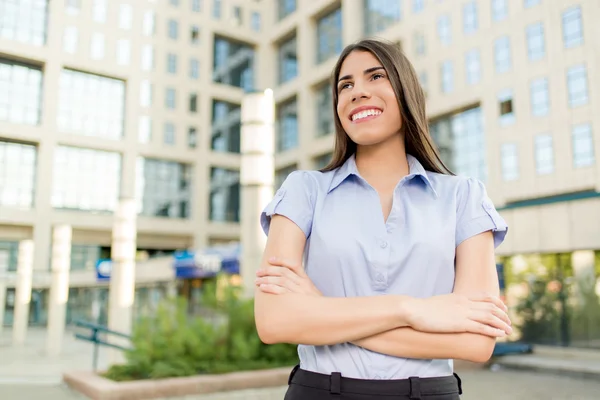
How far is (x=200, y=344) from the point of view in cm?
778

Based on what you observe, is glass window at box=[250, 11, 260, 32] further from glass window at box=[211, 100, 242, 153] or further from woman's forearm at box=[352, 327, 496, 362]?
woman's forearm at box=[352, 327, 496, 362]

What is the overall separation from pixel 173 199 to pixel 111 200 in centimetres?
471

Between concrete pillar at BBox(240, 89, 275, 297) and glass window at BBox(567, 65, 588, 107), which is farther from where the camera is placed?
glass window at BBox(567, 65, 588, 107)

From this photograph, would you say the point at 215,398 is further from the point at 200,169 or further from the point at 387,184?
the point at 200,169

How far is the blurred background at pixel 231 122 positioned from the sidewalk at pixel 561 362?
0.79 m

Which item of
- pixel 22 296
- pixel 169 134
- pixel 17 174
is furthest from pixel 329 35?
pixel 22 296

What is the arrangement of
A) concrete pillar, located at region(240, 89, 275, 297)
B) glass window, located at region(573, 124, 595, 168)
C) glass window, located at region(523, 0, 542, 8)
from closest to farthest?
concrete pillar, located at region(240, 89, 275, 297) → glass window, located at region(573, 124, 595, 168) → glass window, located at region(523, 0, 542, 8)

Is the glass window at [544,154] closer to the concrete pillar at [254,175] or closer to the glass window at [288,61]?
the concrete pillar at [254,175]

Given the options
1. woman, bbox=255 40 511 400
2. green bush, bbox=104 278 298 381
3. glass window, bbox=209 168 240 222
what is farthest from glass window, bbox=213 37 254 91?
woman, bbox=255 40 511 400

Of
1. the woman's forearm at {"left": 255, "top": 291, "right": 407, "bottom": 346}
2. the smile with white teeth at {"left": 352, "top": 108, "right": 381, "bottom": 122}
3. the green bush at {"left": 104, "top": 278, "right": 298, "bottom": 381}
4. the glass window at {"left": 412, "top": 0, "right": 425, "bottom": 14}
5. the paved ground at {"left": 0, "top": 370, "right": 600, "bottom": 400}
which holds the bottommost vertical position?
the paved ground at {"left": 0, "top": 370, "right": 600, "bottom": 400}

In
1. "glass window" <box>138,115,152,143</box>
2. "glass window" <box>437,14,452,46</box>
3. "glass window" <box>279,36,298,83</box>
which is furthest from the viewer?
"glass window" <box>138,115,152,143</box>

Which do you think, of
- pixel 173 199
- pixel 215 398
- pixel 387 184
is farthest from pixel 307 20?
pixel 387 184

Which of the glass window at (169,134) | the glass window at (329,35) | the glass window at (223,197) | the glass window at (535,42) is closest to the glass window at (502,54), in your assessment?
the glass window at (535,42)

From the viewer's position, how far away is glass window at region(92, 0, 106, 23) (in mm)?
37375
